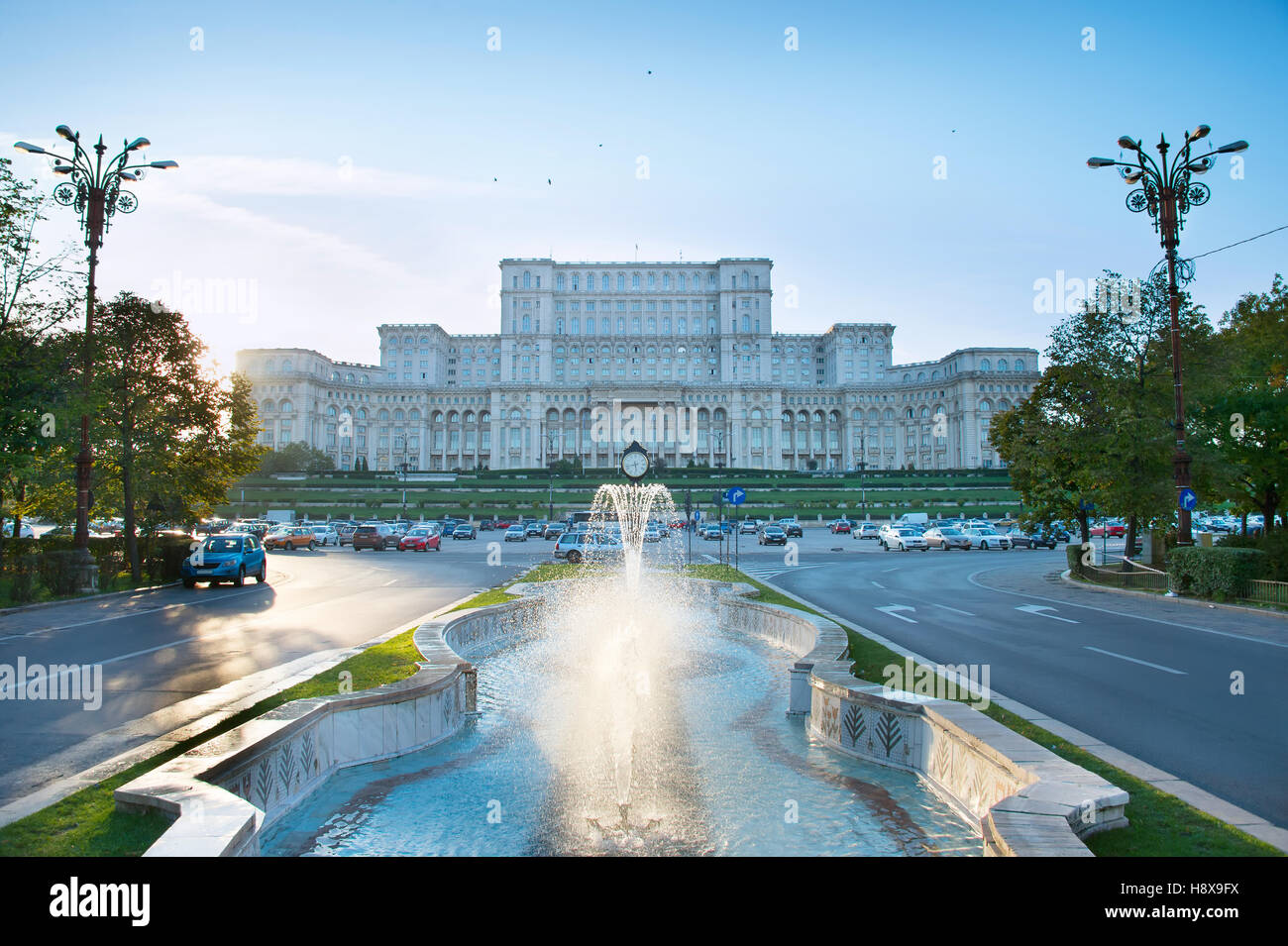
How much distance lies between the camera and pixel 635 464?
42.7 feet

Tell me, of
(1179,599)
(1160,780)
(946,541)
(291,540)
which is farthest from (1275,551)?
(291,540)

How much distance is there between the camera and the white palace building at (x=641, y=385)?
13662cm

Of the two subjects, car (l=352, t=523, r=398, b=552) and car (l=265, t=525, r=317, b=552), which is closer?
car (l=352, t=523, r=398, b=552)

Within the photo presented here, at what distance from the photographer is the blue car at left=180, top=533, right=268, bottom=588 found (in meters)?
24.0

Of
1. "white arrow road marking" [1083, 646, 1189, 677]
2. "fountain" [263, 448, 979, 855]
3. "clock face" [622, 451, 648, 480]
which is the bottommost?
"white arrow road marking" [1083, 646, 1189, 677]

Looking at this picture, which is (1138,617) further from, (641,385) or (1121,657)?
(641,385)

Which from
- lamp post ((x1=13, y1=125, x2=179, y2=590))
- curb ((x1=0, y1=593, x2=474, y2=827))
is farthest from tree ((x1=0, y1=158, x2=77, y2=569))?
curb ((x1=0, y1=593, x2=474, y2=827))

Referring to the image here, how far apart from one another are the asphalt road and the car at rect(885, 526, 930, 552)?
1781 centimetres

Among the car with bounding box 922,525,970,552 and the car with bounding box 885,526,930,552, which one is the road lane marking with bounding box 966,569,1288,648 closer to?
the car with bounding box 885,526,930,552

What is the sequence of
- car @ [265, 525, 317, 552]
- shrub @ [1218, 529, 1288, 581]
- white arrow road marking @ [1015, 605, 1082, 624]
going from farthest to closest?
car @ [265, 525, 317, 552] → shrub @ [1218, 529, 1288, 581] → white arrow road marking @ [1015, 605, 1082, 624]

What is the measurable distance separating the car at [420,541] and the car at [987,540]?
31.7 meters

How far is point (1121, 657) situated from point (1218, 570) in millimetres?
9915

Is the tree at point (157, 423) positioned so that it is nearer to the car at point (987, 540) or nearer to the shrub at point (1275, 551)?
the shrub at point (1275, 551)
